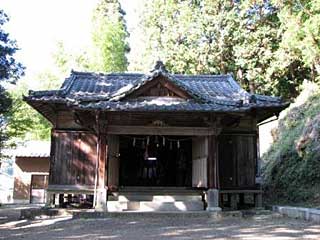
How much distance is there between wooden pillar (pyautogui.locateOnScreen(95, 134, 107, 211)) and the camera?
1367cm

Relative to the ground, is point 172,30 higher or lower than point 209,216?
higher

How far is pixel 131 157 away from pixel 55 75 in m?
20.9

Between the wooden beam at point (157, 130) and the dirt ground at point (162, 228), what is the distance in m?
2.99

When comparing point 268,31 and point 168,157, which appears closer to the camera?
point 168,157

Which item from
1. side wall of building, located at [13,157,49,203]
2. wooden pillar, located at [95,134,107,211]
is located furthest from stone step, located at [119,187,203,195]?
side wall of building, located at [13,157,49,203]

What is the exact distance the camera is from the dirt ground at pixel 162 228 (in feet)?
31.1

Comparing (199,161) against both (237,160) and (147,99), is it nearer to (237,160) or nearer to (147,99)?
(237,160)

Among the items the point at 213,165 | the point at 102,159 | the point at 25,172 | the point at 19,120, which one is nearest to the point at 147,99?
the point at 102,159

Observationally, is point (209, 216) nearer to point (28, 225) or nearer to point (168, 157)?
point (28, 225)

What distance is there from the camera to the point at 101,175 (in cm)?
1387

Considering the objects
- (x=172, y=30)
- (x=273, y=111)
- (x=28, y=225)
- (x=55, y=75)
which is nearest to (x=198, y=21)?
(x=172, y=30)

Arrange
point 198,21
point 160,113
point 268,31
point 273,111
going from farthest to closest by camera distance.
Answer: point 198,21, point 268,31, point 273,111, point 160,113

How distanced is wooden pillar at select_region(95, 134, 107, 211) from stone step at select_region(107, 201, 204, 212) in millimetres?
357

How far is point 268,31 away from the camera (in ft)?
93.4
